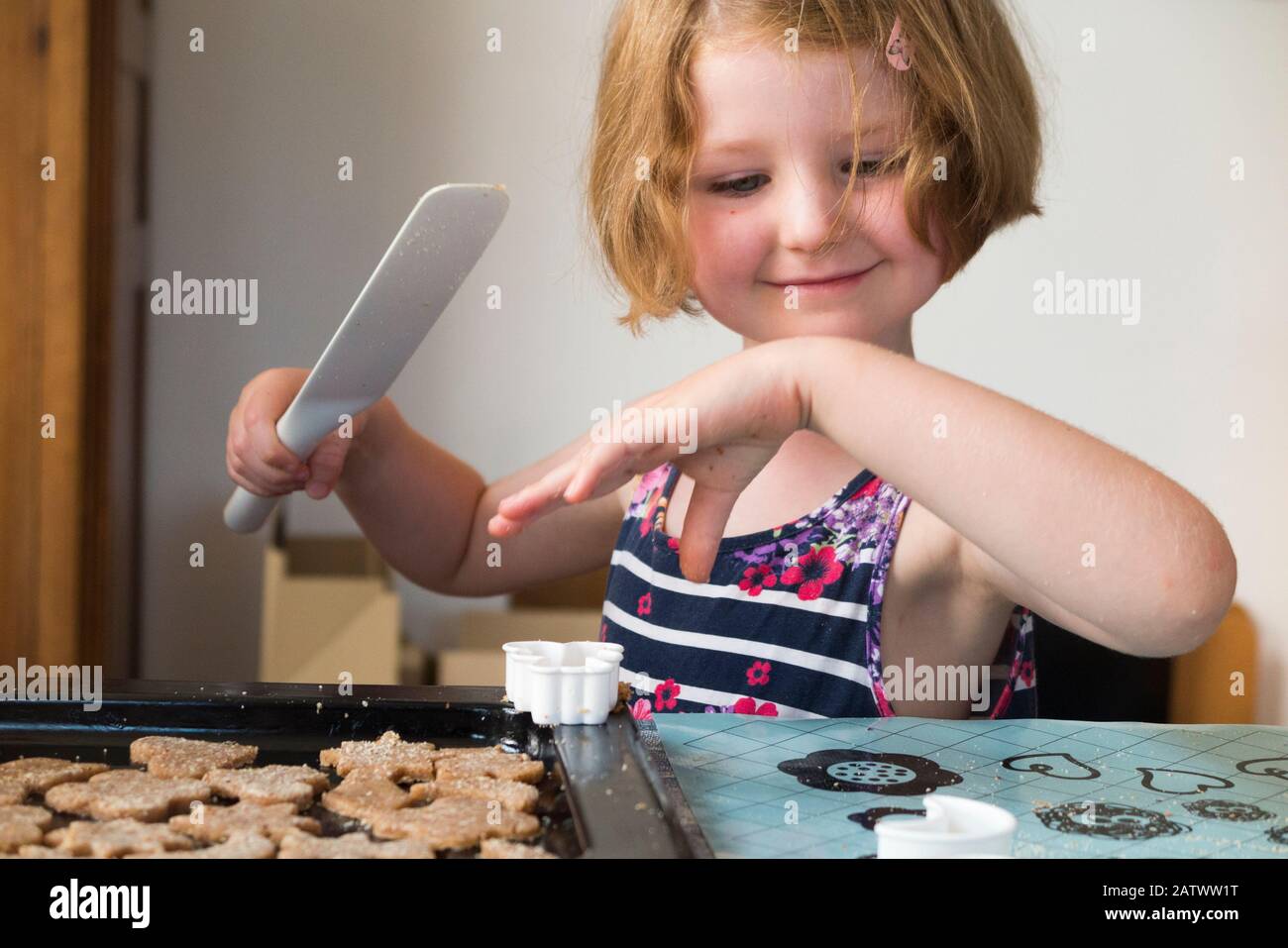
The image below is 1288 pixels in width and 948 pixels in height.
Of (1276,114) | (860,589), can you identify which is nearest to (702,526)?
(860,589)

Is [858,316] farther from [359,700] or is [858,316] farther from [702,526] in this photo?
[359,700]

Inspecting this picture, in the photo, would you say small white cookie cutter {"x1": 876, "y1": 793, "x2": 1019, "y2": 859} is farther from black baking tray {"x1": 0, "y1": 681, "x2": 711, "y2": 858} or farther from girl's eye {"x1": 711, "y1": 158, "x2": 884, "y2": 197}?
girl's eye {"x1": 711, "y1": 158, "x2": 884, "y2": 197}

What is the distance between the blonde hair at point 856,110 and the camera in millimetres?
872

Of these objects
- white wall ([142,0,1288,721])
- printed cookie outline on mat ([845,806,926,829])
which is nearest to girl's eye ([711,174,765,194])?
printed cookie outline on mat ([845,806,926,829])

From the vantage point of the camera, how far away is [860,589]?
891mm

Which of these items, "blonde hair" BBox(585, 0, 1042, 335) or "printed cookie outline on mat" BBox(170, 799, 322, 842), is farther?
"blonde hair" BBox(585, 0, 1042, 335)

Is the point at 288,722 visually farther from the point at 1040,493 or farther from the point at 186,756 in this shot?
the point at 1040,493

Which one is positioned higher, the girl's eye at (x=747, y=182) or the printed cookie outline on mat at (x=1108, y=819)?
the girl's eye at (x=747, y=182)
